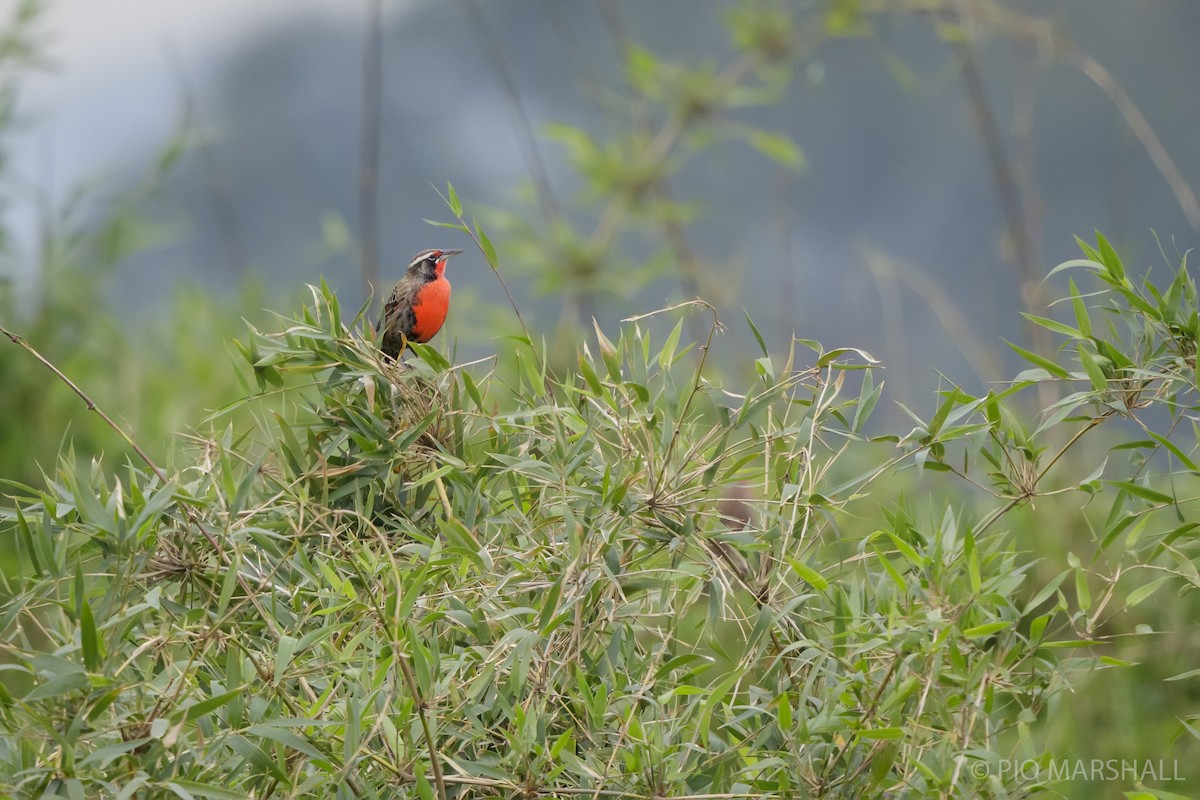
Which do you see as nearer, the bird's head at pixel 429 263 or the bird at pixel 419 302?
the bird at pixel 419 302

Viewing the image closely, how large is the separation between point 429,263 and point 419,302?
0.71 feet

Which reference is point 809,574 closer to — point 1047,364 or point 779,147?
point 1047,364

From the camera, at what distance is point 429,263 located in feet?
7.74

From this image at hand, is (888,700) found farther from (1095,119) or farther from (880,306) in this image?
(1095,119)

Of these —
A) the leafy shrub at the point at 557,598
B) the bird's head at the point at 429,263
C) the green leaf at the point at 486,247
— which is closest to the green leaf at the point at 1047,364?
the leafy shrub at the point at 557,598

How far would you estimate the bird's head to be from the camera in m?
2.31

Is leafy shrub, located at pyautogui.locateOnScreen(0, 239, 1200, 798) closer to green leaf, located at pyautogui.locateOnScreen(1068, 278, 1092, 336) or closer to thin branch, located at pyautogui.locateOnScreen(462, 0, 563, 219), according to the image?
green leaf, located at pyautogui.locateOnScreen(1068, 278, 1092, 336)

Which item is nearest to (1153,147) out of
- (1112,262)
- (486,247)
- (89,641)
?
(1112,262)

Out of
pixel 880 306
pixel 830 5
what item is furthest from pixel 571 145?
pixel 880 306

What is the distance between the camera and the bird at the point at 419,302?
2.12 m

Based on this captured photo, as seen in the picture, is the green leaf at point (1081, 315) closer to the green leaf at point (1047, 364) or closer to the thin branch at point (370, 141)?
the green leaf at point (1047, 364)

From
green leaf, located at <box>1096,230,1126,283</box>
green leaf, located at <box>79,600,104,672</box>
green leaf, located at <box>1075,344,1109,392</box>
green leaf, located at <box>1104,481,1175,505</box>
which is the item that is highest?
green leaf, located at <box>1096,230,1126,283</box>

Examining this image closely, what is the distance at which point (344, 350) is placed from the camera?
1.21 m

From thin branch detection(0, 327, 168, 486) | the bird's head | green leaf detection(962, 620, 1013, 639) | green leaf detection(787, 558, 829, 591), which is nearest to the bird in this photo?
the bird's head
